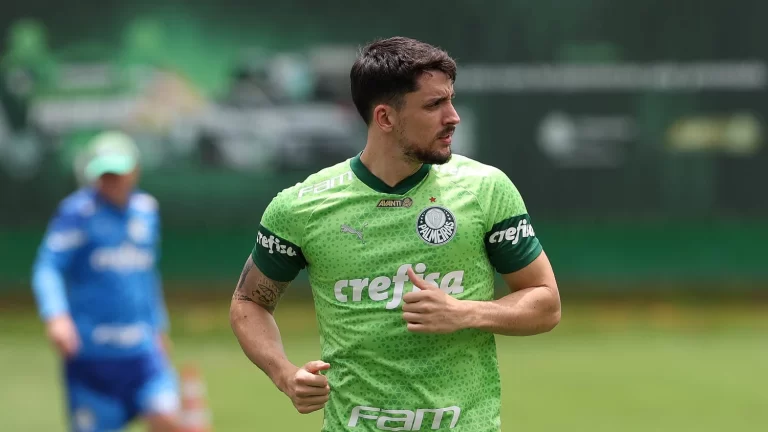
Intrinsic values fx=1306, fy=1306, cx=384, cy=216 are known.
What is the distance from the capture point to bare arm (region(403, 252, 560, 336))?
4.79 m

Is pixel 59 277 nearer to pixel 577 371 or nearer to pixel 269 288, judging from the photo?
pixel 269 288

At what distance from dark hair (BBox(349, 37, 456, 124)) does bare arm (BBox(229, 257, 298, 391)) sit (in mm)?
824

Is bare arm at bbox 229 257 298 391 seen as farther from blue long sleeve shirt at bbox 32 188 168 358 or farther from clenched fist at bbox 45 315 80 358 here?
blue long sleeve shirt at bbox 32 188 168 358

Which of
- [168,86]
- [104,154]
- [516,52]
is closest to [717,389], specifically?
[516,52]

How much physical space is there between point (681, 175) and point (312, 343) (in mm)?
6098

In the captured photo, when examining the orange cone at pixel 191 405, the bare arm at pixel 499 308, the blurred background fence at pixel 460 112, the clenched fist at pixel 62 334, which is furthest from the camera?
the blurred background fence at pixel 460 112

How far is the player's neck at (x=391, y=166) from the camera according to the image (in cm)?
514

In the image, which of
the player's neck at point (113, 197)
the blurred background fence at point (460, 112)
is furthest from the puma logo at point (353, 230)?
the blurred background fence at point (460, 112)

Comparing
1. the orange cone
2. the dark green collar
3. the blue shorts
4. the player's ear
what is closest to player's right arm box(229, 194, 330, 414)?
the dark green collar

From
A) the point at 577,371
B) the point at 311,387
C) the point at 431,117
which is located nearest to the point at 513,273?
the point at 431,117

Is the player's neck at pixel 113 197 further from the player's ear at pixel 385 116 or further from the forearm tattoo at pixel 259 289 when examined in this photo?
the player's ear at pixel 385 116

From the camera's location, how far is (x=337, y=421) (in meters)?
5.14

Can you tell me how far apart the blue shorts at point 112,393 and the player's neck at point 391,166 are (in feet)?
14.9

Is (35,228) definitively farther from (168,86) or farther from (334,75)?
(334,75)
